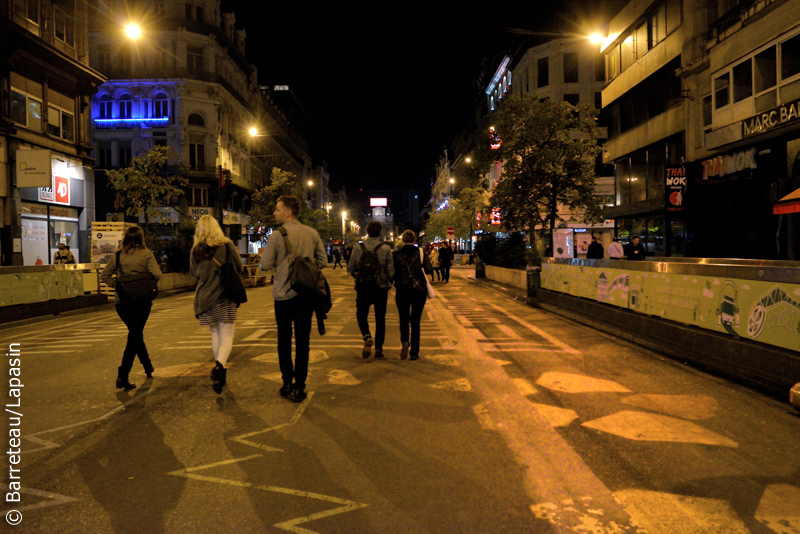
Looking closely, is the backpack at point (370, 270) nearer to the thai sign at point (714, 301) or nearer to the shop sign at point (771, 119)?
the thai sign at point (714, 301)

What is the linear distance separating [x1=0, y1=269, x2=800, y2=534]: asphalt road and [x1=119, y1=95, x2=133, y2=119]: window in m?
40.3

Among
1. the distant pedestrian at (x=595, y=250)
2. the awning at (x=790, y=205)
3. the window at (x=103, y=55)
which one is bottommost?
the distant pedestrian at (x=595, y=250)

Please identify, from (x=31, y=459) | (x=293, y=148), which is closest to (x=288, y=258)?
(x=31, y=459)

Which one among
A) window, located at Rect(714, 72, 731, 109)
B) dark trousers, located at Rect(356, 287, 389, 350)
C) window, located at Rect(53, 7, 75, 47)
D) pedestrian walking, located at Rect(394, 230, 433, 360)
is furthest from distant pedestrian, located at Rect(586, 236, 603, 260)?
window, located at Rect(53, 7, 75, 47)

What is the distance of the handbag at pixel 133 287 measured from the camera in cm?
623

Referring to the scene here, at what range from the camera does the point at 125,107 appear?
43.0 m

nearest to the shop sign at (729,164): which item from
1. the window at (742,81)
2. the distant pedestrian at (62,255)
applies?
the window at (742,81)

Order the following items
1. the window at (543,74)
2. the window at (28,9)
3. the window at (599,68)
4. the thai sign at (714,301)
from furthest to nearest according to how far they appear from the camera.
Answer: the window at (543,74)
the window at (599,68)
the window at (28,9)
the thai sign at (714,301)

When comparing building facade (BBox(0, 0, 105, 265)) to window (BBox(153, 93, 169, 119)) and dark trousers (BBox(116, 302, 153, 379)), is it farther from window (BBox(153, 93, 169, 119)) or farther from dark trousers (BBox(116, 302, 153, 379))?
dark trousers (BBox(116, 302, 153, 379))

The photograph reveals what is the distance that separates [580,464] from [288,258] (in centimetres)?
323

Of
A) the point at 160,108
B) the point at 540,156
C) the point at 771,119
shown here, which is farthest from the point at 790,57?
the point at 160,108

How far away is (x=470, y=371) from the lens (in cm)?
717

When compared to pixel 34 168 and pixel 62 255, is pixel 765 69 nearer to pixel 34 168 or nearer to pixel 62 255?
pixel 62 255

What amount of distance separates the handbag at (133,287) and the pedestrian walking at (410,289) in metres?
3.23
